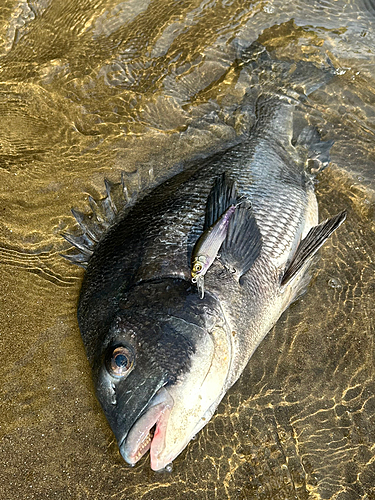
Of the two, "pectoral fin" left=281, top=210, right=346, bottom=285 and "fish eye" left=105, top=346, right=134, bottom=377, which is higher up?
"fish eye" left=105, top=346, right=134, bottom=377

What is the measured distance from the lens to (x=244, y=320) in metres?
3.05

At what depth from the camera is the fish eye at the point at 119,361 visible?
8.00 ft

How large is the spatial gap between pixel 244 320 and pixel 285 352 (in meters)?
0.80

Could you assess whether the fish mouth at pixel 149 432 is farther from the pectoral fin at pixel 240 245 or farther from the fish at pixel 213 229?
the pectoral fin at pixel 240 245

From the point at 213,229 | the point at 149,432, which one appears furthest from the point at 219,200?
the point at 149,432

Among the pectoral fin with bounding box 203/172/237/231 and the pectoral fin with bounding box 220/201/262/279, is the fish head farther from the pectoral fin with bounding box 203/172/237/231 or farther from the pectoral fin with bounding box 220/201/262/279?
the pectoral fin with bounding box 203/172/237/231

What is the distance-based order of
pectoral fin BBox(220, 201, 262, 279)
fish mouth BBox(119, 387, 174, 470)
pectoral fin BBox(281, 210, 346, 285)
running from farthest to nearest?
pectoral fin BBox(281, 210, 346, 285), pectoral fin BBox(220, 201, 262, 279), fish mouth BBox(119, 387, 174, 470)

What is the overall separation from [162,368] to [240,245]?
1.14 m

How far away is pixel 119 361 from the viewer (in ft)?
8.02

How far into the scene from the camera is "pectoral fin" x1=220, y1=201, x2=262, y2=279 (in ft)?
9.95

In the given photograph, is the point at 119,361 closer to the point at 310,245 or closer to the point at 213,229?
the point at 213,229

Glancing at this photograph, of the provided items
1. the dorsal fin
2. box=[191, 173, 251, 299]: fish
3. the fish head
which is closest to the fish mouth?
the fish head

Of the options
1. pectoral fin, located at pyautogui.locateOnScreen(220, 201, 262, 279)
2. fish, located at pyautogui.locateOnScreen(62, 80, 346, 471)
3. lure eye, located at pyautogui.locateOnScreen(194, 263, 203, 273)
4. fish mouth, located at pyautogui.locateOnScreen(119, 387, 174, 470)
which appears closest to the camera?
fish mouth, located at pyautogui.locateOnScreen(119, 387, 174, 470)

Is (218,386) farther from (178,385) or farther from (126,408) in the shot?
(126,408)
